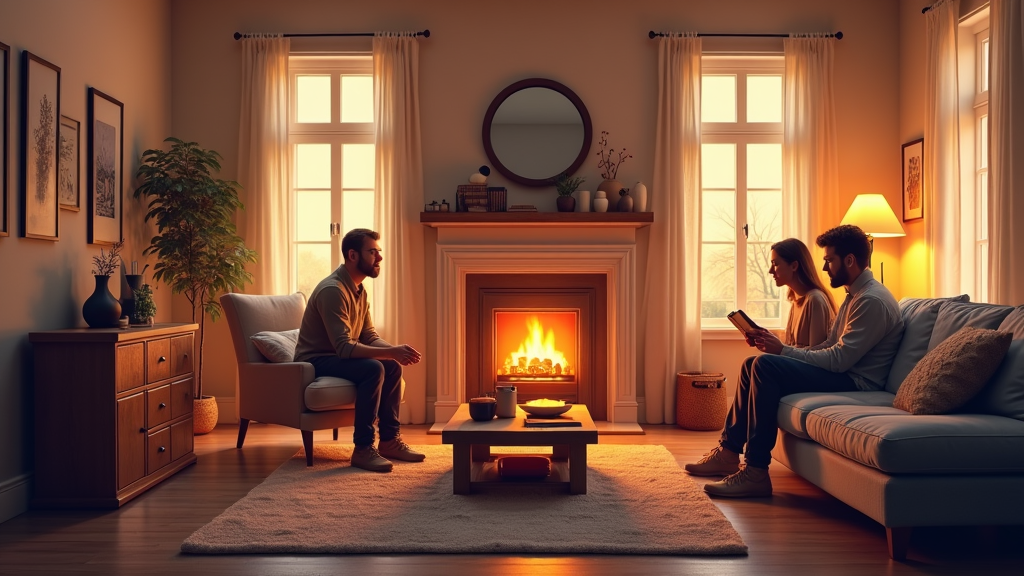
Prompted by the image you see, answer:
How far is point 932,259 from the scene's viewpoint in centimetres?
514

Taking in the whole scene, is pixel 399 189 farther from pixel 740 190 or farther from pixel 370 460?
pixel 740 190

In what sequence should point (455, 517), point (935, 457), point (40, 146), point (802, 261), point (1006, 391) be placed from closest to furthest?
point (935, 457) < point (1006, 391) < point (455, 517) < point (40, 146) < point (802, 261)

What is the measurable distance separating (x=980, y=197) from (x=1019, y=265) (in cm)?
96

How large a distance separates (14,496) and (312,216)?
290 cm

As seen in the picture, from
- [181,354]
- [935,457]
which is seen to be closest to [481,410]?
[181,354]

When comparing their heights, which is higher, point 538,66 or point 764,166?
point 538,66

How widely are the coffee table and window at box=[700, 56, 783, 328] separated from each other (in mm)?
2357

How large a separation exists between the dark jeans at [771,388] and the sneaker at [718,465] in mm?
179

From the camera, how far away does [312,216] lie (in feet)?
19.4

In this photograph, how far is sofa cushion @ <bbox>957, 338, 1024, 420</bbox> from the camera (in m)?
2.98

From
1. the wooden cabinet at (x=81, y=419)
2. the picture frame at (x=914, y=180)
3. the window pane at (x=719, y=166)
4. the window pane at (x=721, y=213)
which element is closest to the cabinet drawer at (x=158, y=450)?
the wooden cabinet at (x=81, y=419)

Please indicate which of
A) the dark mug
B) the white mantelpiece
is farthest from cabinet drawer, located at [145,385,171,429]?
the white mantelpiece

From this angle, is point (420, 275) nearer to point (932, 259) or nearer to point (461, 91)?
point (461, 91)

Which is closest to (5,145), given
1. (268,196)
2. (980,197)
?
(268,196)
